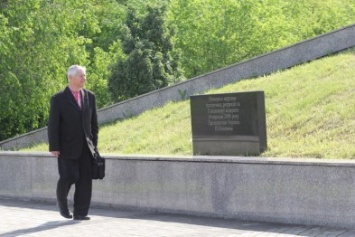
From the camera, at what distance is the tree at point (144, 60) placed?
29.5 m

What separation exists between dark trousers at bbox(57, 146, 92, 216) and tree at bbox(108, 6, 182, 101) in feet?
59.3

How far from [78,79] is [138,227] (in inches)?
77.7

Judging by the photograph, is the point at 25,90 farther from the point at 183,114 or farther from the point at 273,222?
the point at 273,222

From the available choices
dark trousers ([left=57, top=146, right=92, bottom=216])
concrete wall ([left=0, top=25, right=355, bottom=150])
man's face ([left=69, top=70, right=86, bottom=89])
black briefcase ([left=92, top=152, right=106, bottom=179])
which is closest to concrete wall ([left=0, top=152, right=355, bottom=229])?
black briefcase ([left=92, top=152, right=106, bottom=179])

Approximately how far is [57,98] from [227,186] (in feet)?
7.72

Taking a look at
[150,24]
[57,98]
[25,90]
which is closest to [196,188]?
[57,98]

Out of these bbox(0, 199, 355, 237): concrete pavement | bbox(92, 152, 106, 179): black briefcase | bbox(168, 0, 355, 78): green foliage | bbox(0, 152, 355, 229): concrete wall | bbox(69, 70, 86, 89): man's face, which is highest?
bbox(168, 0, 355, 78): green foliage

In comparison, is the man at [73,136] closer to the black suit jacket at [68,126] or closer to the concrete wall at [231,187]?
the black suit jacket at [68,126]

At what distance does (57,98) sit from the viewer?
11.0 meters

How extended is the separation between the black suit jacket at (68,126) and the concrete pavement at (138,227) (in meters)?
0.94

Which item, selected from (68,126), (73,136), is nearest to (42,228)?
(73,136)

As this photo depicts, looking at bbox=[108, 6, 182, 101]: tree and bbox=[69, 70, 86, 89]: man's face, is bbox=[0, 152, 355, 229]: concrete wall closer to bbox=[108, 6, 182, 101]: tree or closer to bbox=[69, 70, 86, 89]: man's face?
bbox=[69, 70, 86, 89]: man's face

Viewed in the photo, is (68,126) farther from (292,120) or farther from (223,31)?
(223,31)

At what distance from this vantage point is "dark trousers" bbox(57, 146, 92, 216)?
10.9 metres
